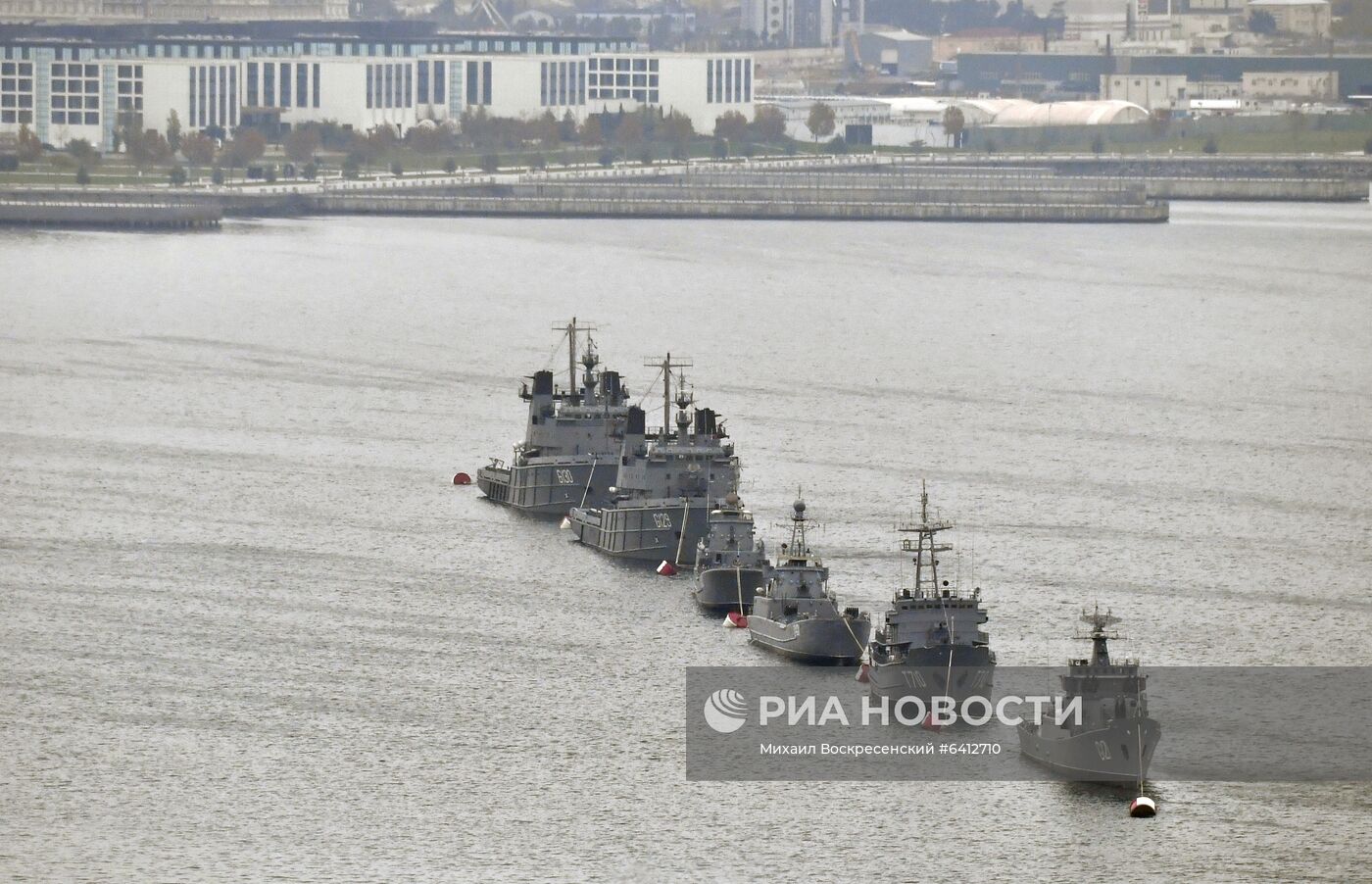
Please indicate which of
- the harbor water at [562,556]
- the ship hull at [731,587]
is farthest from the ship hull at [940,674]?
the ship hull at [731,587]

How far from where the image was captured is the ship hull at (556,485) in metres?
78.5

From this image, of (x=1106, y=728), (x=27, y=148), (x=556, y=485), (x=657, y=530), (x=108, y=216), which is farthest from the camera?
(x=27, y=148)

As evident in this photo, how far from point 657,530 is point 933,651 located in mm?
17039

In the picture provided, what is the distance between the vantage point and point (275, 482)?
8006 centimetres

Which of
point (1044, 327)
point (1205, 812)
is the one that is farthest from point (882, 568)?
point (1044, 327)

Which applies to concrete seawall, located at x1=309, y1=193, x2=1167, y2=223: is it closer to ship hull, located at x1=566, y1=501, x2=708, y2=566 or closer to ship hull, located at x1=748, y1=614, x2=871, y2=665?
ship hull, located at x1=566, y1=501, x2=708, y2=566

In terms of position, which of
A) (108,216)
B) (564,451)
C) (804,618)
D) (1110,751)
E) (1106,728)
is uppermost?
(108,216)

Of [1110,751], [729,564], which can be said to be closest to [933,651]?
[1110,751]

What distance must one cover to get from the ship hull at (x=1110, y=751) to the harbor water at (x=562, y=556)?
0.53m

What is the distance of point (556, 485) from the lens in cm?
7881

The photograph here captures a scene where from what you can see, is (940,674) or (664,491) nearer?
(940,674)

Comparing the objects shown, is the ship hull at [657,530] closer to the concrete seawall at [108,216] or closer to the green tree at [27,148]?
the concrete seawall at [108,216]

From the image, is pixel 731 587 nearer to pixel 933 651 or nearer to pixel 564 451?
pixel 933 651

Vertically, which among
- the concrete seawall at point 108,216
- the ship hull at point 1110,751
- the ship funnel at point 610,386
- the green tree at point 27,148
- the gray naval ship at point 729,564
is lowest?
A: the ship hull at point 1110,751
